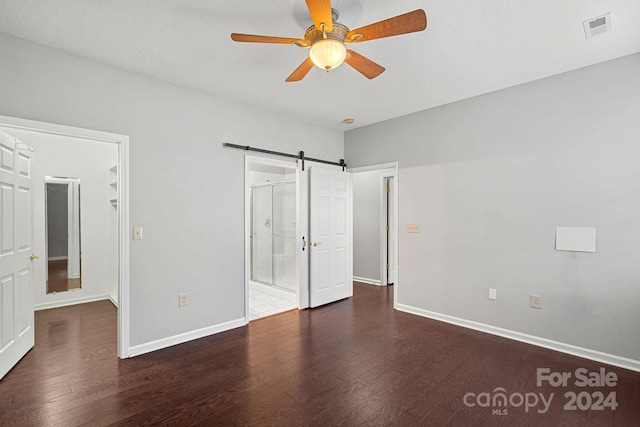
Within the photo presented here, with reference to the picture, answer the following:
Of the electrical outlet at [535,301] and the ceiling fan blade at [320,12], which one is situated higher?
the ceiling fan blade at [320,12]

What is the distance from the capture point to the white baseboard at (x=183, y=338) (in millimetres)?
2957

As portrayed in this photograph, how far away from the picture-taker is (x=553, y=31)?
7.56ft

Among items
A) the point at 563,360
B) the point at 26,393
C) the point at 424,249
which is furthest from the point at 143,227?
the point at 563,360

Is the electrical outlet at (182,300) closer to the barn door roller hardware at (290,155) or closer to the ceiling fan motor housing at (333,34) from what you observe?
the barn door roller hardware at (290,155)

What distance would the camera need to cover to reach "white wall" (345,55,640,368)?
8.93 feet

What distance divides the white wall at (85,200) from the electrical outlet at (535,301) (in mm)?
5477

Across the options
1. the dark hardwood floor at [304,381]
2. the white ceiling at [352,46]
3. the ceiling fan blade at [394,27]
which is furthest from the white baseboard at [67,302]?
the ceiling fan blade at [394,27]

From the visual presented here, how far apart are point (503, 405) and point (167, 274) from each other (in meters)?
3.10

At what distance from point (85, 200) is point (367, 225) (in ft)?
15.3

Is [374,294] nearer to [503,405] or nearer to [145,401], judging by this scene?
[503,405]

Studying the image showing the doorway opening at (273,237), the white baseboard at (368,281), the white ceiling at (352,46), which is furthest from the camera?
the white baseboard at (368,281)

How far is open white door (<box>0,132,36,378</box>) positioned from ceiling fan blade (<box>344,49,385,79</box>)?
9.32ft

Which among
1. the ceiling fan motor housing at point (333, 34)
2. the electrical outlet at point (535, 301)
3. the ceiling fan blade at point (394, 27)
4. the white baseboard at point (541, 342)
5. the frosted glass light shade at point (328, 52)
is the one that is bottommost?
the white baseboard at point (541, 342)

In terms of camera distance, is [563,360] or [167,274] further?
[167,274]
